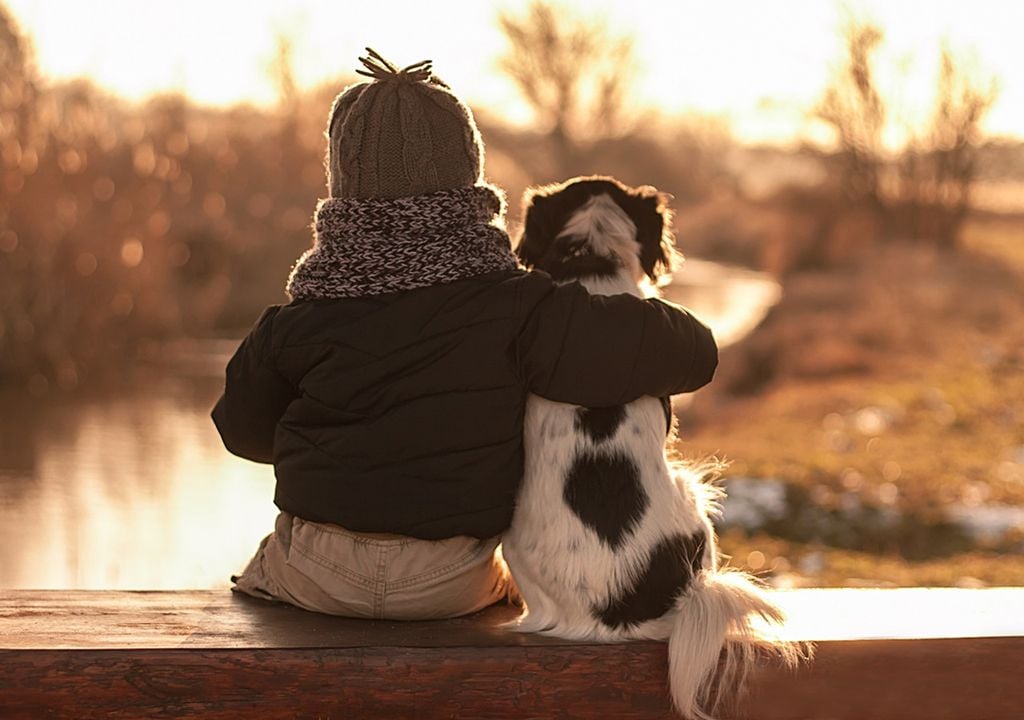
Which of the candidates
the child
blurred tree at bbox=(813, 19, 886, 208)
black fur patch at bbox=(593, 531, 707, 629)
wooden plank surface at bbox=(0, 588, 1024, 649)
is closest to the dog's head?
the child

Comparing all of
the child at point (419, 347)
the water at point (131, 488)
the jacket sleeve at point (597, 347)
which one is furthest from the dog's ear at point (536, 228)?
the water at point (131, 488)

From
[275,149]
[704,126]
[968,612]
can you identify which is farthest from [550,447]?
[704,126]

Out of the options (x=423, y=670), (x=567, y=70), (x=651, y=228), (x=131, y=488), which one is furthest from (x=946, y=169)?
(x=423, y=670)

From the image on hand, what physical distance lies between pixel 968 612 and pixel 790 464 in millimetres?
5228

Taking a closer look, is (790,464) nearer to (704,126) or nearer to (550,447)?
(550,447)

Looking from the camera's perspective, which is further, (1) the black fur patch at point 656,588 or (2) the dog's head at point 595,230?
(2) the dog's head at point 595,230

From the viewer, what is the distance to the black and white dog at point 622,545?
2.47 m

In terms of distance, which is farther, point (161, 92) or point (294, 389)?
point (161, 92)

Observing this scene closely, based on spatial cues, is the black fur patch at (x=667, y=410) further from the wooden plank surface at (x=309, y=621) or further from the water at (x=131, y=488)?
the water at (x=131, y=488)

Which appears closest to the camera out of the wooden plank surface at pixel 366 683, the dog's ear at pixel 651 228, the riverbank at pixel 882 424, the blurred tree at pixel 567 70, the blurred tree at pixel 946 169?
the wooden plank surface at pixel 366 683

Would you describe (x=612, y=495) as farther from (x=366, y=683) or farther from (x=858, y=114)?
(x=858, y=114)

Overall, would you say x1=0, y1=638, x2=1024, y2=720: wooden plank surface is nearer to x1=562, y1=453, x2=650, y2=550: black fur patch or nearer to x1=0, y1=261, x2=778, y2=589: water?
x1=562, y1=453, x2=650, y2=550: black fur patch

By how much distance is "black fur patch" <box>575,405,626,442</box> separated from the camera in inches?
97.9

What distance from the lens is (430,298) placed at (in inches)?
97.9
